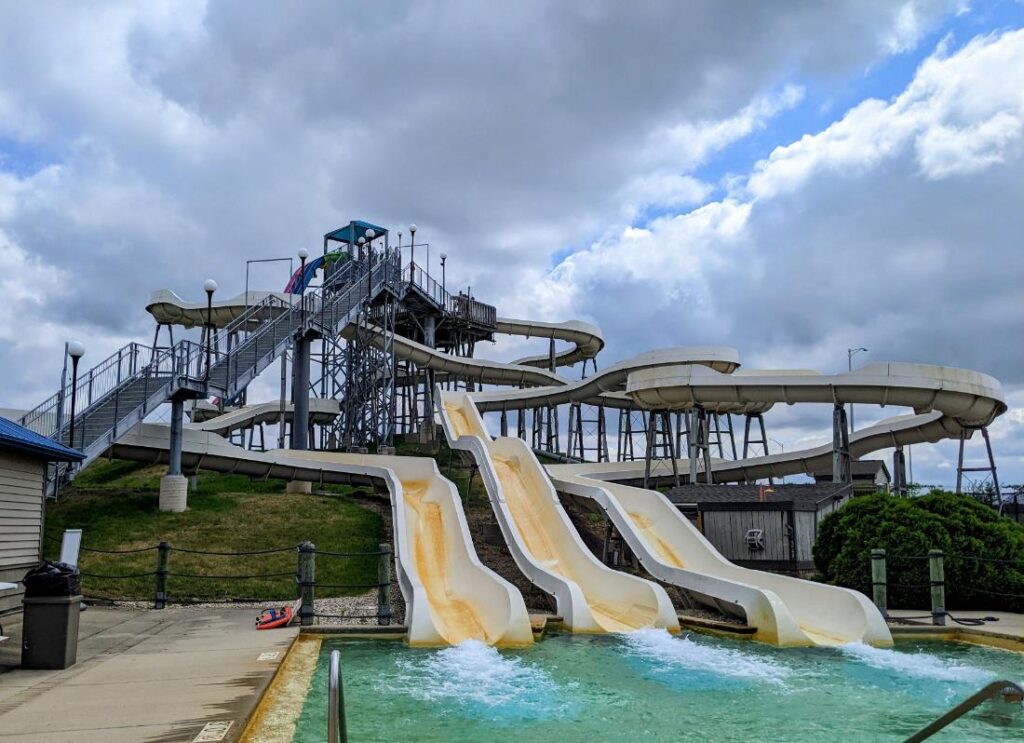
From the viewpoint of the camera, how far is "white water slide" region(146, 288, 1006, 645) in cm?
1409

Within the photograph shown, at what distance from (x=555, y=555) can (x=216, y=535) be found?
8.78m

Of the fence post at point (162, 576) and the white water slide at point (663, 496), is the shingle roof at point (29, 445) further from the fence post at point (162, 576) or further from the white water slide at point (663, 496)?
the white water slide at point (663, 496)

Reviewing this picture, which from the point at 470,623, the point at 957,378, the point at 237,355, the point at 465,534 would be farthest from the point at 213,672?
the point at 957,378

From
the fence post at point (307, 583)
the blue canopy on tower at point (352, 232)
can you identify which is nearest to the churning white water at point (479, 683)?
the fence post at point (307, 583)

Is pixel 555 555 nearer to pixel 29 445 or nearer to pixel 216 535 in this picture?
pixel 216 535

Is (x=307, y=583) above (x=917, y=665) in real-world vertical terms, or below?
above

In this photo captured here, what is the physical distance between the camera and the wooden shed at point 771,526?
19406 mm

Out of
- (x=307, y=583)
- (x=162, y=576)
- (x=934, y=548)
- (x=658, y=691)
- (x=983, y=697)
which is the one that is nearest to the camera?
(x=983, y=697)

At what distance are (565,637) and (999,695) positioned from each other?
9.72 m

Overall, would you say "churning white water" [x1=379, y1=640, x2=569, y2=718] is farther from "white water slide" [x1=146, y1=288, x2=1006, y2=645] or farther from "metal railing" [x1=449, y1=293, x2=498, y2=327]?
"metal railing" [x1=449, y1=293, x2=498, y2=327]

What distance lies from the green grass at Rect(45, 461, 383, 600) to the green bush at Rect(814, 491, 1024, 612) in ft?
33.9

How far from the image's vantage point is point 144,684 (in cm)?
826

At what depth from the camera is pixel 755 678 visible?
10258 millimetres

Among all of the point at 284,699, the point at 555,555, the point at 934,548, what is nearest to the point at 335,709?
the point at 284,699
